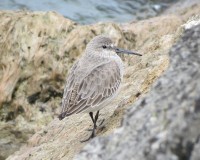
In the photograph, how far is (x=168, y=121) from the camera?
11.2ft

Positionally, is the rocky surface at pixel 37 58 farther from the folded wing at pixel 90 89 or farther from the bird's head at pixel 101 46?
the folded wing at pixel 90 89

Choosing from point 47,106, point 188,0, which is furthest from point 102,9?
point 47,106

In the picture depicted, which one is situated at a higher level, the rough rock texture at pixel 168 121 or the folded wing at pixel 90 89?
the folded wing at pixel 90 89

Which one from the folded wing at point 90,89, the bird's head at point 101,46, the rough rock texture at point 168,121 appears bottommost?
the rough rock texture at point 168,121

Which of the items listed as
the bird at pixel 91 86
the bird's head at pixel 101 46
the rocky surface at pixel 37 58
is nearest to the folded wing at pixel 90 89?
the bird at pixel 91 86

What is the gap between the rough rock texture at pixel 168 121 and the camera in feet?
10.6

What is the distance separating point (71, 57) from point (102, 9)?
21.1 feet

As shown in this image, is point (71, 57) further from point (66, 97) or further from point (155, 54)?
point (66, 97)

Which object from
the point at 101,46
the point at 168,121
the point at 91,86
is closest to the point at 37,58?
the point at 101,46

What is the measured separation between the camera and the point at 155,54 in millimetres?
8953

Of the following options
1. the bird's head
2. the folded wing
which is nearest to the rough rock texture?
the folded wing

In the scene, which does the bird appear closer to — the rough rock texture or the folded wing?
the folded wing

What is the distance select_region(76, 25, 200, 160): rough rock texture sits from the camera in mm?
3227

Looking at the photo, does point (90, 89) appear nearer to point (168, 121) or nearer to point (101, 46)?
point (101, 46)
